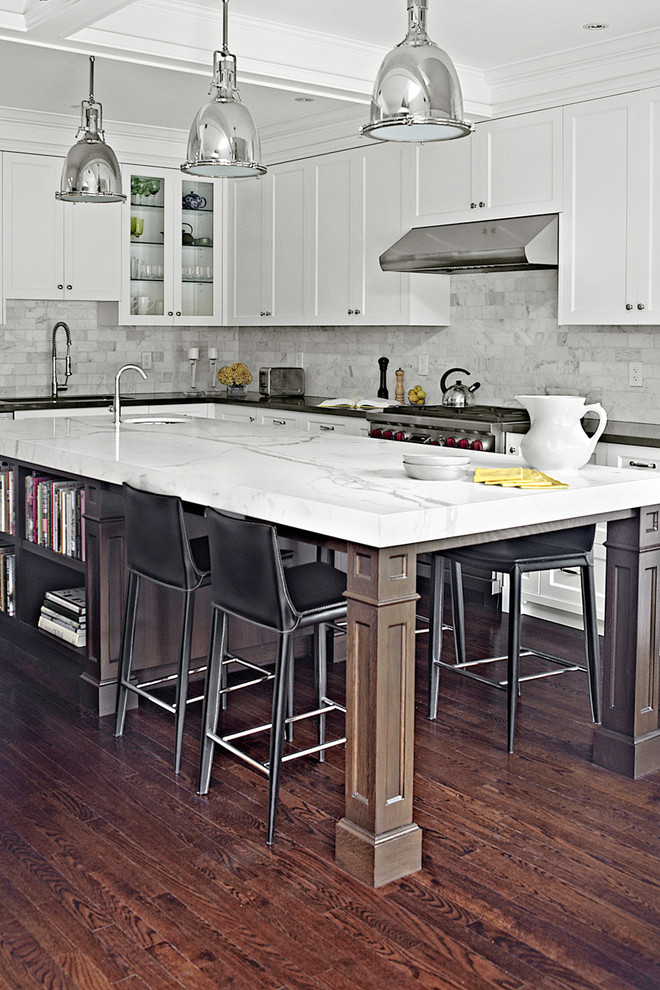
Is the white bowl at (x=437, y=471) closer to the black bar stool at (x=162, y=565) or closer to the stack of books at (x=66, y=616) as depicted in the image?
the black bar stool at (x=162, y=565)

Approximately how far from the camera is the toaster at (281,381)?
23.3 ft

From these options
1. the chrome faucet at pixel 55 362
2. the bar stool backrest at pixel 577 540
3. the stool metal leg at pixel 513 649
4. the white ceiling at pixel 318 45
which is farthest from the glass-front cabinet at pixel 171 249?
the stool metal leg at pixel 513 649

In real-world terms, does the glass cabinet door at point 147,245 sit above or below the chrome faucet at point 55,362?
above

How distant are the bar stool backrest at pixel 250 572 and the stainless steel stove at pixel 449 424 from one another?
2178 millimetres

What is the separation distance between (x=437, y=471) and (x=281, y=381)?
13.9 ft

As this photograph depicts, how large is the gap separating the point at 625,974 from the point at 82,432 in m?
3.09

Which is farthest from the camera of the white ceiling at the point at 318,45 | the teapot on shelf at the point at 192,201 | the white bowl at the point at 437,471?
the teapot on shelf at the point at 192,201

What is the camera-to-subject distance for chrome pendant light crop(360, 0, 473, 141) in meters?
2.80

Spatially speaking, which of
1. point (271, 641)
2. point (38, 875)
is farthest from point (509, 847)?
point (271, 641)

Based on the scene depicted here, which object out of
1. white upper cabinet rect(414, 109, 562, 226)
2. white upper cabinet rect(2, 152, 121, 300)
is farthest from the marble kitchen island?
white upper cabinet rect(2, 152, 121, 300)

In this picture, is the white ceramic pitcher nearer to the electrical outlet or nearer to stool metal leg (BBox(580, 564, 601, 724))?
stool metal leg (BBox(580, 564, 601, 724))

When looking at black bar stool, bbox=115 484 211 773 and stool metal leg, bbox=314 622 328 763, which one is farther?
stool metal leg, bbox=314 622 328 763

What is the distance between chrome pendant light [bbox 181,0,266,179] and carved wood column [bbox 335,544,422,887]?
1.73m

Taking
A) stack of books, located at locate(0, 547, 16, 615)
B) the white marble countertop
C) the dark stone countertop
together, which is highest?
the dark stone countertop
